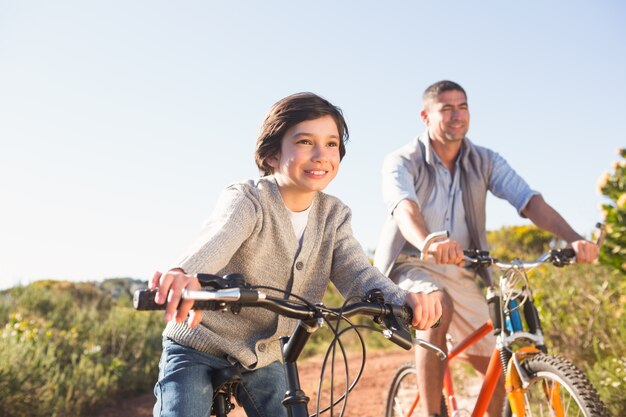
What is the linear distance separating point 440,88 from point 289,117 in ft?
6.17

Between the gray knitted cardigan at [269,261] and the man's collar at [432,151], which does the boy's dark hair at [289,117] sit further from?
the man's collar at [432,151]

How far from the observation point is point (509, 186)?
174 inches

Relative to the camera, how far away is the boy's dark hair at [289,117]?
2859 mm

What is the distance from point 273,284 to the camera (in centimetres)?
285

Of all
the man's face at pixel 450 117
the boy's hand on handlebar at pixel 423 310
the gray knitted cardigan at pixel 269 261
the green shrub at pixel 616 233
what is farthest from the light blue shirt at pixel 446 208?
the green shrub at pixel 616 233

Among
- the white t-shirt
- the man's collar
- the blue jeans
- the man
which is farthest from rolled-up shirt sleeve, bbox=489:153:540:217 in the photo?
the blue jeans

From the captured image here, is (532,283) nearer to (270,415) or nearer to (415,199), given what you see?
(415,199)

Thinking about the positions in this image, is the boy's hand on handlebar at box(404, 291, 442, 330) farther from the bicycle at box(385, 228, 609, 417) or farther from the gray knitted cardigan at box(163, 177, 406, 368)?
the bicycle at box(385, 228, 609, 417)

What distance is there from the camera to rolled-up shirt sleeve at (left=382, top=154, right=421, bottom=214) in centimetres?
410

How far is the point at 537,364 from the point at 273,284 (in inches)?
51.7

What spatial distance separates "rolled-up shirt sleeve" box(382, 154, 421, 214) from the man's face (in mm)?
284

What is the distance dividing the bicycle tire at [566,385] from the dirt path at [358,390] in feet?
12.0

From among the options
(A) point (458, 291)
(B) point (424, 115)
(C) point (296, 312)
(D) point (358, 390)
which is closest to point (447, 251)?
(A) point (458, 291)

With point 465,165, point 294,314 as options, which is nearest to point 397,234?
point 465,165
